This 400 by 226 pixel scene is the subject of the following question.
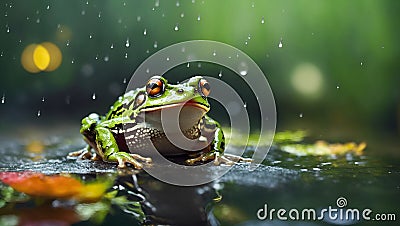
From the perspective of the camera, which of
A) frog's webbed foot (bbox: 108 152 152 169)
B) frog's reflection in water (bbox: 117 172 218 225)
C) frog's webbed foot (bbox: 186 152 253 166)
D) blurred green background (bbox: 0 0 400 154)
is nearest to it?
frog's reflection in water (bbox: 117 172 218 225)

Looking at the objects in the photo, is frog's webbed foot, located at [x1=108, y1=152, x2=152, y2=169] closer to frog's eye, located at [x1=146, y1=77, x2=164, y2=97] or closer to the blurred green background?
frog's eye, located at [x1=146, y1=77, x2=164, y2=97]

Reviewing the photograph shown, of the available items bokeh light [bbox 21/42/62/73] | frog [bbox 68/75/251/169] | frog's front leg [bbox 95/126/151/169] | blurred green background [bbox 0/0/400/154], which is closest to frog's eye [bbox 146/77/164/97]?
frog [bbox 68/75/251/169]

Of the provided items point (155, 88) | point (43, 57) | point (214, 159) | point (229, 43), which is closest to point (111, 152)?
point (155, 88)


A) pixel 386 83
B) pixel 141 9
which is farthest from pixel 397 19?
pixel 141 9

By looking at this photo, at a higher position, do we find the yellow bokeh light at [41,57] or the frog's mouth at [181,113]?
the yellow bokeh light at [41,57]

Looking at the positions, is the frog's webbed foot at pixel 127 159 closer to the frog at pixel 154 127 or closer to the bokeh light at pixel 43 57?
the frog at pixel 154 127

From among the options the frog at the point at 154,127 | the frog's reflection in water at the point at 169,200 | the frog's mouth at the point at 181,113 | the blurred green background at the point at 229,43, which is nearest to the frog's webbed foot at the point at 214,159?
the frog at the point at 154,127
